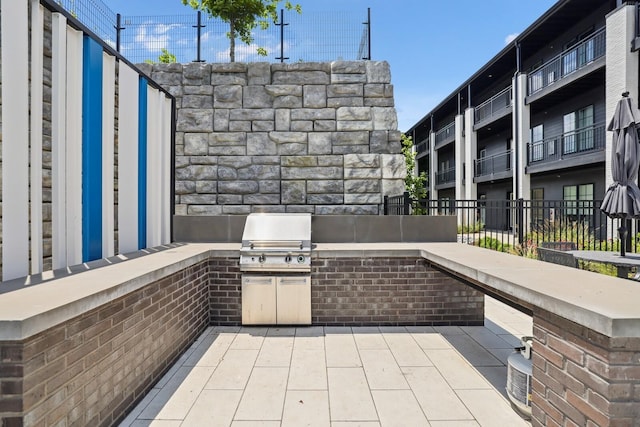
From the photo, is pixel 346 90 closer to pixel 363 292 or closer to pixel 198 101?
pixel 198 101

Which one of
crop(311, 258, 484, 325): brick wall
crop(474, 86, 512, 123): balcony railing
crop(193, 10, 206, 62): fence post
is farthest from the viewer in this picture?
crop(474, 86, 512, 123): balcony railing

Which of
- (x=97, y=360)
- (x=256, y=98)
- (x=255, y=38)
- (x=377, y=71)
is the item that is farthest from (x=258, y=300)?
(x=255, y=38)

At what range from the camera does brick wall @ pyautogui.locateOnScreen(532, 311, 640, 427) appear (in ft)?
5.22

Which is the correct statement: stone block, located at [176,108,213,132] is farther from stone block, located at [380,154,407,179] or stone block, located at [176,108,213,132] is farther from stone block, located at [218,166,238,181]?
stone block, located at [380,154,407,179]

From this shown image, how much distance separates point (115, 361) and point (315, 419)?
1537 millimetres

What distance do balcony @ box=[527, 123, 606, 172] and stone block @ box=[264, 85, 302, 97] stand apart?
1026 cm

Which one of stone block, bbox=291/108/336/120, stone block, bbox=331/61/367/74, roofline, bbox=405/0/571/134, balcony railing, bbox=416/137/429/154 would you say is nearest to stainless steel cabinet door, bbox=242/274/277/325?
stone block, bbox=291/108/336/120

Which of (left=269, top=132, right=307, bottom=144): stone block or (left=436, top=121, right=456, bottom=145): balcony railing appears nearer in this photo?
(left=269, top=132, right=307, bottom=144): stone block

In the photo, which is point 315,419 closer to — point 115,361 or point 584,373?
point 115,361

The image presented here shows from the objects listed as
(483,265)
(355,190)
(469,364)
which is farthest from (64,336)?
(355,190)

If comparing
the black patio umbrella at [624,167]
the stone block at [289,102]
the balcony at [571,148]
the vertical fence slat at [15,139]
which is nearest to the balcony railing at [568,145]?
the balcony at [571,148]

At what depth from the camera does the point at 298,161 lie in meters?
6.93

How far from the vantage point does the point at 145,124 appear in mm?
4500

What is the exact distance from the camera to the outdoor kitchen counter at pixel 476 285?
160 cm
